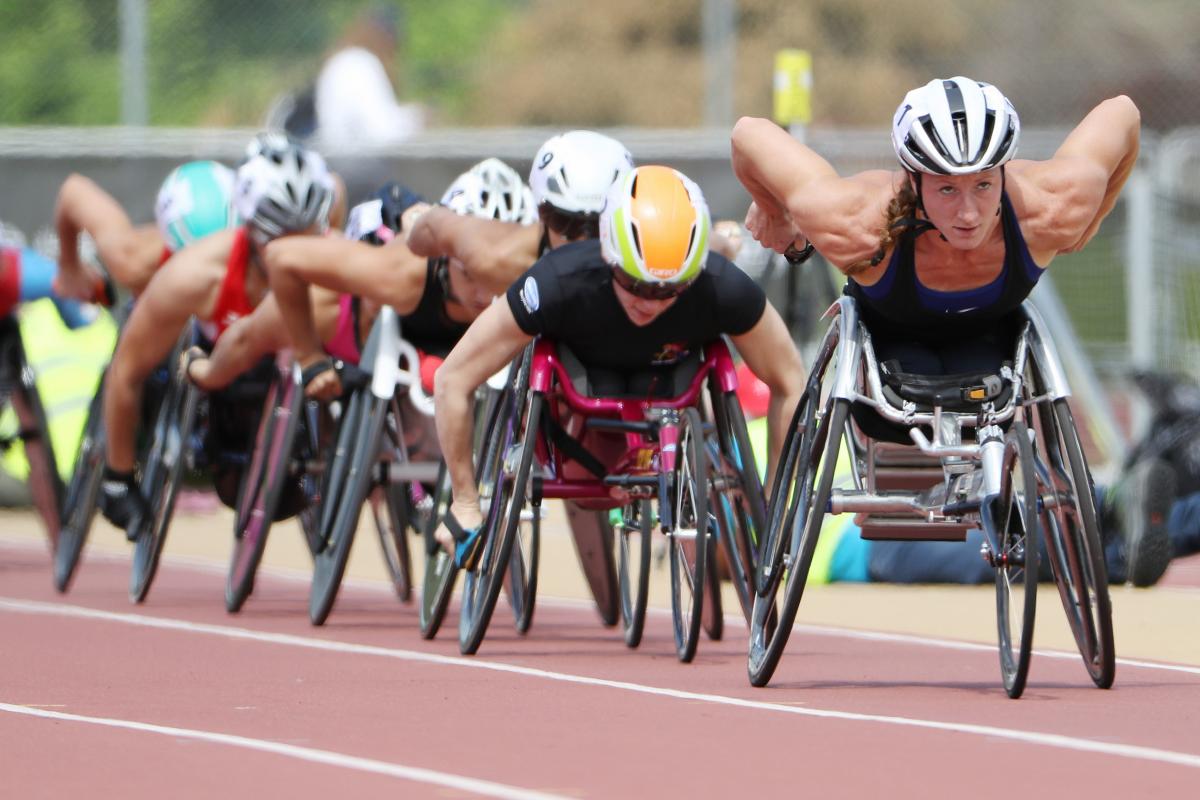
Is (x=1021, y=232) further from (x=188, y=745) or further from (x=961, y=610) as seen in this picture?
(x=961, y=610)

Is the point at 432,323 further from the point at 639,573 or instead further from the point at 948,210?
the point at 948,210

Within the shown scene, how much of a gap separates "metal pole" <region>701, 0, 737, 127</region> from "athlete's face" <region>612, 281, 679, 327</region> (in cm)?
841

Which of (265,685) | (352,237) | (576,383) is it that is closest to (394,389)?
(352,237)

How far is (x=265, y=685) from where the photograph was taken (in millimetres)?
7895

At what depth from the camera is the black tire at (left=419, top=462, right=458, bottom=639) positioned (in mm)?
9438

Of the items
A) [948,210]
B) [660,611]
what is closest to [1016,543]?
[948,210]

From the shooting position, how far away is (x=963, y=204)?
23.4ft

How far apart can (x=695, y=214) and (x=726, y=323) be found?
1.36ft

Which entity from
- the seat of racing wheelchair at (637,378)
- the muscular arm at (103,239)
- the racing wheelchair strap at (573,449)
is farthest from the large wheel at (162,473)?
the seat of racing wheelchair at (637,378)

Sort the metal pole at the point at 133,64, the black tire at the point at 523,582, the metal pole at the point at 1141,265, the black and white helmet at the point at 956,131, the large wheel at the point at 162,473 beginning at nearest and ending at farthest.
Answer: the black and white helmet at the point at 956,131 < the black tire at the point at 523,582 < the large wheel at the point at 162,473 < the metal pole at the point at 133,64 < the metal pole at the point at 1141,265

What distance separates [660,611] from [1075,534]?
4.16 meters

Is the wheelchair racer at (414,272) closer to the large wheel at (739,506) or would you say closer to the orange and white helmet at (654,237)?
the orange and white helmet at (654,237)

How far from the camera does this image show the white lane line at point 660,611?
28.7ft

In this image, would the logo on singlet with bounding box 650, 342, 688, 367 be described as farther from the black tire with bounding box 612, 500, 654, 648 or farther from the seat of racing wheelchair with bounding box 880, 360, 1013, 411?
the seat of racing wheelchair with bounding box 880, 360, 1013, 411
